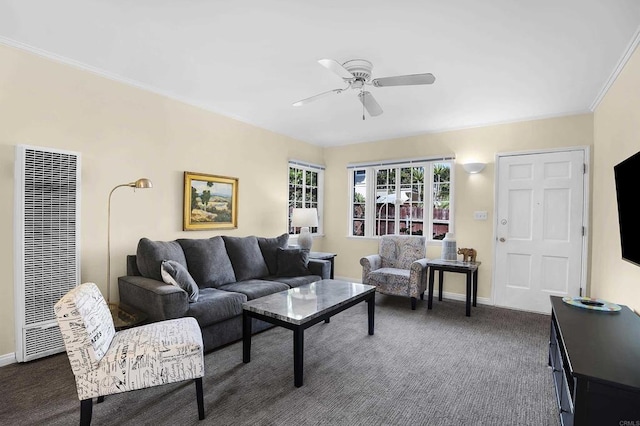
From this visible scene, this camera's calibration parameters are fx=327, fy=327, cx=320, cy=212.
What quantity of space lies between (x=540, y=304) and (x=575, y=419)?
3.26 meters

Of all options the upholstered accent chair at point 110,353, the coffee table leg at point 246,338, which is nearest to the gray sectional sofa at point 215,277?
the coffee table leg at point 246,338

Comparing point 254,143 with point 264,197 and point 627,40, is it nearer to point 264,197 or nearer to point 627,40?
point 264,197

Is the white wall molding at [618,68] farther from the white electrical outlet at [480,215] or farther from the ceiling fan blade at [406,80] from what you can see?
the white electrical outlet at [480,215]

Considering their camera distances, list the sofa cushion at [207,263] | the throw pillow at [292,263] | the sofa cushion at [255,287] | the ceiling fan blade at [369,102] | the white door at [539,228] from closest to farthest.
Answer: the ceiling fan blade at [369,102]
the sofa cushion at [255,287]
the sofa cushion at [207,263]
the white door at [539,228]
the throw pillow at [292,263]

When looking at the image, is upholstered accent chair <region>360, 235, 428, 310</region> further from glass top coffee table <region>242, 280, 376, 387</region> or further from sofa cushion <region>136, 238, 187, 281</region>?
sofa cushion <region>136, 238, 187, 281</region>

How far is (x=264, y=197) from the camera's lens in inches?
191

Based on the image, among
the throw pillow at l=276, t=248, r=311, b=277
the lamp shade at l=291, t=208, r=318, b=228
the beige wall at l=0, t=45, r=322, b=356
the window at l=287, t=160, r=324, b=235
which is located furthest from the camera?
the window at l=287, t=160, r=324, b=235

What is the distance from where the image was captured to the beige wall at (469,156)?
407cm

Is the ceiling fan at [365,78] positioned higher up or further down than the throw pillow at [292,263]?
higher up

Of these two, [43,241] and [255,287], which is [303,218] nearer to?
[255,287]

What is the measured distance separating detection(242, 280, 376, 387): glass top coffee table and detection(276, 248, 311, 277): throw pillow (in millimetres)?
741

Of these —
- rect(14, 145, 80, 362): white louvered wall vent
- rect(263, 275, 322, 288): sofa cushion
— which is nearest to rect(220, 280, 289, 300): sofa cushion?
rect(263, 275, 322, 288): sofa cushion

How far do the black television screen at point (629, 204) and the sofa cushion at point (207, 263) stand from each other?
338 centimetres

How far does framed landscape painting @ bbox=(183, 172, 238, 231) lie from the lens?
3.84 metres
